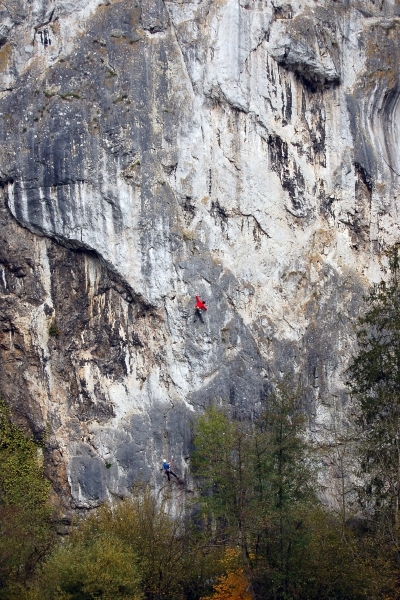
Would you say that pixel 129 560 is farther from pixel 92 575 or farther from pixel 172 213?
pixel 172 213

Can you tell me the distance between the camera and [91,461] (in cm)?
2750

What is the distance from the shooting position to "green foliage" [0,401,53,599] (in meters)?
23.8

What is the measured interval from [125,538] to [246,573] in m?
3.31

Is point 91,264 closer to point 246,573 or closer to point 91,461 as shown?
point 91,461

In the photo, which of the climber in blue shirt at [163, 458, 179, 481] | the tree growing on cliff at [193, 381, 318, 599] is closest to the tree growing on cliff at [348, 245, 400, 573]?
the tree growing on cliff at [193, 381, 318, 599]

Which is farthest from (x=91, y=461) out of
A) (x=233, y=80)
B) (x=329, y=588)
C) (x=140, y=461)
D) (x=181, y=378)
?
(x=233, y=80)

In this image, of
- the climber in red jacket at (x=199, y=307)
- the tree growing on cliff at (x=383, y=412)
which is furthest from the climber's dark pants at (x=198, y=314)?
the tree growing on cliff at (x=383, y=412)

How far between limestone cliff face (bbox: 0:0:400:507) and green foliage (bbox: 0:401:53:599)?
1.64 feet

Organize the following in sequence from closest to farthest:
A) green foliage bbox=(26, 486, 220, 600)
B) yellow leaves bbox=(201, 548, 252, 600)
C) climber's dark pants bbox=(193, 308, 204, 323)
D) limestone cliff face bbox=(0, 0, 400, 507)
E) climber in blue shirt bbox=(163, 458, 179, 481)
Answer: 1. green foliage bbox=(26, 486, 220, 600)
2. yellow leaves bbox=(201, 548, 252, 600)
3. climber in blue shirt bbox=(163, 458, 179, 481)
4. limestone cliff face bbox=(0, 0, 400, 507)
5. climber's dark pants bbox=(193, 308, 204, 323)

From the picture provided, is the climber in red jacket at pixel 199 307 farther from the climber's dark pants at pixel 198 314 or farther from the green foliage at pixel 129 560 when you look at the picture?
the green foliage at pixel 129 560

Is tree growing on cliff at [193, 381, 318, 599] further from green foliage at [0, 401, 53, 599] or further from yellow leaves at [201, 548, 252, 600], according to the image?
green foliage at [0, 401, 53, 599]

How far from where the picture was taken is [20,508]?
26.0 metres

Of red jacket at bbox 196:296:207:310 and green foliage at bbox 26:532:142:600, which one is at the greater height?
red jacket at bbox 196:296:207:310

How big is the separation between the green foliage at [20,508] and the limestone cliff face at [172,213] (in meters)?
0.50
